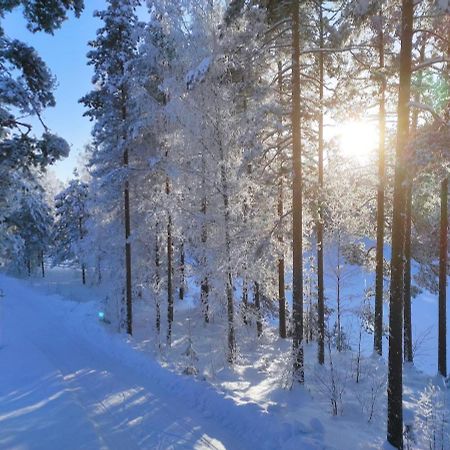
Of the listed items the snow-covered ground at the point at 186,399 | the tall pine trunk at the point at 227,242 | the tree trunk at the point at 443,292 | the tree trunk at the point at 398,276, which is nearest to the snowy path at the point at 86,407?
the snow-covered ground at the point at 186,399

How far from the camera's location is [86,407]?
8.97 meters

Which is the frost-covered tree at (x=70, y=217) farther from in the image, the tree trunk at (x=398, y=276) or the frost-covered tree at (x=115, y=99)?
the tree trunk at (x=398, y=276)

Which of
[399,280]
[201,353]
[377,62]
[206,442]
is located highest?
[377,62]

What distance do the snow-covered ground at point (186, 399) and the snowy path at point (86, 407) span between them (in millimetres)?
25

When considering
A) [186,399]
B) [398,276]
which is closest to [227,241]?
[186,399]

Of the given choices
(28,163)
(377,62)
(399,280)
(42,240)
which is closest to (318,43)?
(377,62)

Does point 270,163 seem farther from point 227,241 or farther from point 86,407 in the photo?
point 86,407

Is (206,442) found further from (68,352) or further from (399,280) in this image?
(68,352)

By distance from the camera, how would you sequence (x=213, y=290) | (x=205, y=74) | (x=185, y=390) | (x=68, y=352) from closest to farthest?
(x=185, y=390), (x=205, y=74), (x=213, y=290), (x=68, y=352)

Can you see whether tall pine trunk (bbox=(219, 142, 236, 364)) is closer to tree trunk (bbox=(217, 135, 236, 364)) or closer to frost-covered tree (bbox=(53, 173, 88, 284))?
tree trunk (bbox=(217, 135, 236, 364))

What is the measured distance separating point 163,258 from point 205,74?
11485 mm

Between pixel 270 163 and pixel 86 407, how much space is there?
886 centimetres

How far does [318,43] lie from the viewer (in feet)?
42.2

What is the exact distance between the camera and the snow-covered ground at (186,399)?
7.44m
